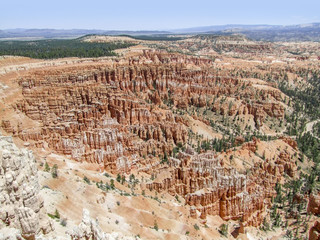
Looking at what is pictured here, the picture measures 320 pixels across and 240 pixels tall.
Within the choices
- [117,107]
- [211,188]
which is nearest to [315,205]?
[211,188]

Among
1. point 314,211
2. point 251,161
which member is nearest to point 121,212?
point 314,211

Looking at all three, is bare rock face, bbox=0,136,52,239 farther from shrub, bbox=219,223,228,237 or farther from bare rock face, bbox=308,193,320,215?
bare rock face, bbox=308,193,320,215

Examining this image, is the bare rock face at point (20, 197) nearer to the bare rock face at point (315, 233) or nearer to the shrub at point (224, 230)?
the shrub at point (224, 230)

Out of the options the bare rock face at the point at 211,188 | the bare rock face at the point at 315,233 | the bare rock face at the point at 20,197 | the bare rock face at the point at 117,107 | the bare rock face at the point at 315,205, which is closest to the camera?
the bare rock face at the point at 20,197

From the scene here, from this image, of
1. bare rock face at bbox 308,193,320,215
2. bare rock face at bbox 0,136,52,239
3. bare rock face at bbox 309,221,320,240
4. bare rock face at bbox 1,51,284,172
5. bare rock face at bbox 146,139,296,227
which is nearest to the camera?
bare rock face at bbox 0,136,52,239

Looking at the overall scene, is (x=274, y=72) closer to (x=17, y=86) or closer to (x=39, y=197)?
(x=17, y=86)

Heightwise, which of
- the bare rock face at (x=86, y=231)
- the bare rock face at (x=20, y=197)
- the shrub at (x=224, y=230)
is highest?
the bare rock face at (x=20, y=197)

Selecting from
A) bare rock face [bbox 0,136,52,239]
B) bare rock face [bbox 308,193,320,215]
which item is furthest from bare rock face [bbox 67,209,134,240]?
bare rock face [bbox 308,193,320,215]

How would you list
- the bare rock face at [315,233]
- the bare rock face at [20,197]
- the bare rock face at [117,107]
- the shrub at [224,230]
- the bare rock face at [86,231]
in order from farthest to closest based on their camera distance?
the bare rock face at [117,107] < the shrub at [224,230] < the bare rock face at [315,233] < the bare rock face at [86,231] < the bare rock face at [20,197]

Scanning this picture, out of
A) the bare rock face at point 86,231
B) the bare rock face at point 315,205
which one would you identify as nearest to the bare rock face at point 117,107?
the bare rock face at point 315,205
